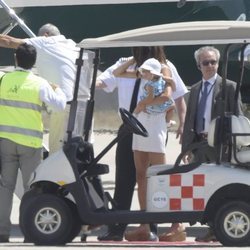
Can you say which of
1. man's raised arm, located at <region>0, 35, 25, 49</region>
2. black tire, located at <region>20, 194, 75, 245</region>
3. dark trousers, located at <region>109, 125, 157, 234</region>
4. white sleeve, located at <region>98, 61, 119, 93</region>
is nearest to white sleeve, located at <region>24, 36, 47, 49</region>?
man's raised arm, located at <region>0, 35, 25, 49</region>

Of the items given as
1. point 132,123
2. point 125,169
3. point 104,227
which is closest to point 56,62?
point 125,169

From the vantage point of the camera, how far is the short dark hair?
873 centimetres

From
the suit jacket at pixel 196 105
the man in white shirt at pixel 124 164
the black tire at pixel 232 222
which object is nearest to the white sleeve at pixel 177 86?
the man in white shirt at pixel 124 164

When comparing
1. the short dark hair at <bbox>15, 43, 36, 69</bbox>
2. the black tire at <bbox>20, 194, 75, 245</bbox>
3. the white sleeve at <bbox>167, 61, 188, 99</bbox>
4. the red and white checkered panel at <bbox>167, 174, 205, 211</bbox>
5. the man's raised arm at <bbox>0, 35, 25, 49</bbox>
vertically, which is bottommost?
the black tire at <bbox>20, 194, 75, 245</bbox>

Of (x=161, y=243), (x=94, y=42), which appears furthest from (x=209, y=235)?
(x=94, y=42)

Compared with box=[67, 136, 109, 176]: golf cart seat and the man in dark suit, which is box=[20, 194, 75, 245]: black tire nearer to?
box=[67, 136, 109, 176]: golf cart seat

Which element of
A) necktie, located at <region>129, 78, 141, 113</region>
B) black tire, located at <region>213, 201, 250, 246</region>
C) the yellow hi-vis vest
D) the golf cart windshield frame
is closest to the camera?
black tire, located at <region>213, 201, 250, 246</region>

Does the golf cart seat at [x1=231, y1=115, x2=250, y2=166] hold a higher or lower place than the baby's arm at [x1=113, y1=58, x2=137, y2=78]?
lower

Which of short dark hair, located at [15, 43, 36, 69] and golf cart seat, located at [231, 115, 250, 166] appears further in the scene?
short dark hair, located at [15, 43, 36, 69]

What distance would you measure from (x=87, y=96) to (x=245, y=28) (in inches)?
53.8

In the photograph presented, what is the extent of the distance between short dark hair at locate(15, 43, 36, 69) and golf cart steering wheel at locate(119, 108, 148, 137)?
2.87ft

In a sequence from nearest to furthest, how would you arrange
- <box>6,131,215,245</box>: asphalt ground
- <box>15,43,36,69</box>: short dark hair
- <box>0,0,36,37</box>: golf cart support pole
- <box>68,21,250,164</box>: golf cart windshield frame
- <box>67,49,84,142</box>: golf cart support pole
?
<box>68,21,250,164</box>: golf cart windshield frame < <box>67,49,84,142</box>: golf cart support pole < <box>15,43,36,69</box>: short dark hair < <box>6,131,215,245</box>: asphalt ground < <box>0,0,36,37</box>: golf cart support pole

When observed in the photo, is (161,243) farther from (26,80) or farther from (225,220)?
(26,80)

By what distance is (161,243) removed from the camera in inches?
331
